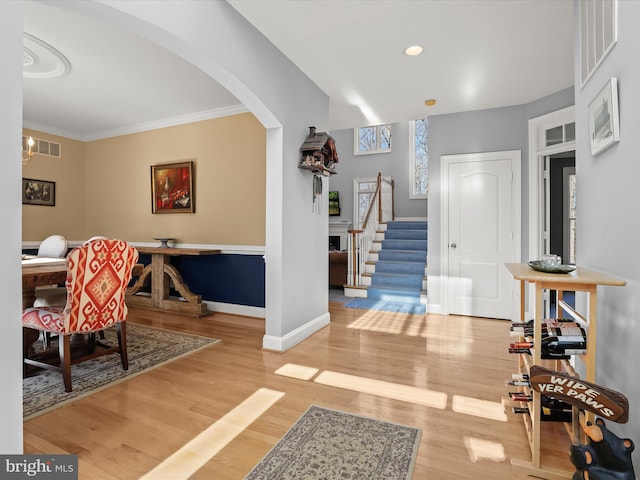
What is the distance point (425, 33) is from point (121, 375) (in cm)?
370

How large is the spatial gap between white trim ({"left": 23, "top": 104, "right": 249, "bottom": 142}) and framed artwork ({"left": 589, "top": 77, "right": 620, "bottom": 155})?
3802 millimetres

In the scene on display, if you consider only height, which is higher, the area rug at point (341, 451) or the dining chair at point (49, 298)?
the dining chair at point (49, 298)

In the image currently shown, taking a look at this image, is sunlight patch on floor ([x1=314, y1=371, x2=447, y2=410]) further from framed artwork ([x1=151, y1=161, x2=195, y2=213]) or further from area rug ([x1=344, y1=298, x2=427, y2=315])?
framed artwork ([x1=151, y1=161, x2=195, y2=213])

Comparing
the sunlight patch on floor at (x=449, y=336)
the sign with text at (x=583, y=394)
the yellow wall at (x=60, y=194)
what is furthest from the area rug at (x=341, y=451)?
the yellow wall at (x=60, y=194)

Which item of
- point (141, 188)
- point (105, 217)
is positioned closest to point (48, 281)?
point (141, 188)

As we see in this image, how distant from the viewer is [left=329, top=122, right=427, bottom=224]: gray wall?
8.91 m

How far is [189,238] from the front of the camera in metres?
5.00

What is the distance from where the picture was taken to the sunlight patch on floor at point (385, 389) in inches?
90.0

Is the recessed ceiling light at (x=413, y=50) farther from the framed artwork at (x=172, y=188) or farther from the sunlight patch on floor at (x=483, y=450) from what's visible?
the framed artwork at (x=172, y=188)

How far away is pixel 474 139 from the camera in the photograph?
455 cm

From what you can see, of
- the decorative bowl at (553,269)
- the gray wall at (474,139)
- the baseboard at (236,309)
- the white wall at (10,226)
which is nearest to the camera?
the white wall at (10,226)

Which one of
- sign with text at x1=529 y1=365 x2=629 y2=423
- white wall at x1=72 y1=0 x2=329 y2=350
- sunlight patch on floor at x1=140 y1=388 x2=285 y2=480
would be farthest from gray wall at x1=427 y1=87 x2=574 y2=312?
sign with text at x1=529 y1=365 x2=629 y2=423

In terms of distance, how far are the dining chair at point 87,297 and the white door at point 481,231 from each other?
3894mm

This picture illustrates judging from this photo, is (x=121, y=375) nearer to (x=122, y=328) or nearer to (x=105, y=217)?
(x=122, y=328)
